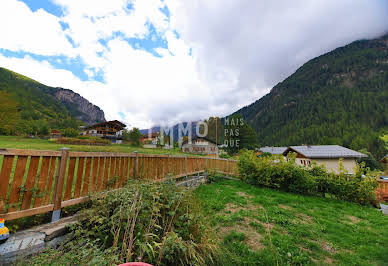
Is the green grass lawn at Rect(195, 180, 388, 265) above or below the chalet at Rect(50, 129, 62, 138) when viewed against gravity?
below

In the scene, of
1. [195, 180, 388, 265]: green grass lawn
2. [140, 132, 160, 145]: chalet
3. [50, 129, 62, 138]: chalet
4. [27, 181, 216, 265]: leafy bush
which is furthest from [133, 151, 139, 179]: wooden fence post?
[140, 132, 160, 145]: chalet

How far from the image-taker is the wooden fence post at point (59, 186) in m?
2.37

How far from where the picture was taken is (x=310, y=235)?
360 cm

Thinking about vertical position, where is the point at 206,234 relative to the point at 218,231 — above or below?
above

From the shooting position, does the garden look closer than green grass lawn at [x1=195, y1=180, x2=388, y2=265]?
Yes

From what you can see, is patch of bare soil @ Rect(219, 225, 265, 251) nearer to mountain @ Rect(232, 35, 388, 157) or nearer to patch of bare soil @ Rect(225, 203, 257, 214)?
patch of bare soil @ Rect(225, 203, 257, 214)

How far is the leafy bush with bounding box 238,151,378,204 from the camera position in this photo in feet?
24.3

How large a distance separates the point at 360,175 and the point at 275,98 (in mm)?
146974

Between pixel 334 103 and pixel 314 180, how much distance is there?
110834mm

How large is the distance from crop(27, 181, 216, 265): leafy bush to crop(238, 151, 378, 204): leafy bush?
284 inches

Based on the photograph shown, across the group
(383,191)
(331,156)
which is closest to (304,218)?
(383,191)

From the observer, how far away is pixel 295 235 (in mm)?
3566

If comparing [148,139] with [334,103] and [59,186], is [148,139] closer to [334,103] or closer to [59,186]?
[59,186]

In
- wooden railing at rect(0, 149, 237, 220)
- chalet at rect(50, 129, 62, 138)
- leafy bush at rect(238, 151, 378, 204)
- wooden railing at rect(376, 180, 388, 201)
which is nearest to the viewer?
wooden railing at rect(0, 149, 237, 220)
